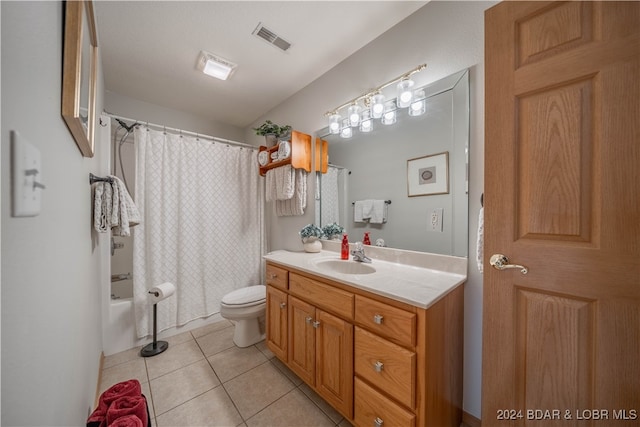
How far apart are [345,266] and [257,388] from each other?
1001 millimetres

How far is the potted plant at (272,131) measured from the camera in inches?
89.1

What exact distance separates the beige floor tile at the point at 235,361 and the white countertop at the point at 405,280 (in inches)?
34.0

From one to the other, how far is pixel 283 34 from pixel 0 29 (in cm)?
164

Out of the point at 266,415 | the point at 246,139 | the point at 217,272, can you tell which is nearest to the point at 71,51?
the point at 266,415

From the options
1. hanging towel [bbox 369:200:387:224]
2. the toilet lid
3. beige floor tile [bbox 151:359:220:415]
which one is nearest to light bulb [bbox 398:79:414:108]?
hanging towel [bbox 369:200:387:224]

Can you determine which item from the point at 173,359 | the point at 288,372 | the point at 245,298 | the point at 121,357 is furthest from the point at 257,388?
the point at 121,357

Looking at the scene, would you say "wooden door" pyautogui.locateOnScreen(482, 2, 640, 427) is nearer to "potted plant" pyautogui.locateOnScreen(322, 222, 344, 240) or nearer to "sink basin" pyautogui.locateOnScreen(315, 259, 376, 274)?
"sink basin" pyautogui.locateOnScreen(315, 259, 376, 274)

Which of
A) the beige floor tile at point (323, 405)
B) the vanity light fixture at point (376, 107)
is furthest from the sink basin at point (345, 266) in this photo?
the vanity light fixture at point (376, 107)

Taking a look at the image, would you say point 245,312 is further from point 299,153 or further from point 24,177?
point 24,177

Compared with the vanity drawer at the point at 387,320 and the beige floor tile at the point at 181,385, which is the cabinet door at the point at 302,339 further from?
the beige floor tile at the point at 181,385

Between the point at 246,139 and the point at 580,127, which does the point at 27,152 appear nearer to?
the point at 580,127

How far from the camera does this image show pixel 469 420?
124 centimetres

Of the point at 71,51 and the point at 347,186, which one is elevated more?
the point at 71,51

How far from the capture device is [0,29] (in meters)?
0.33
